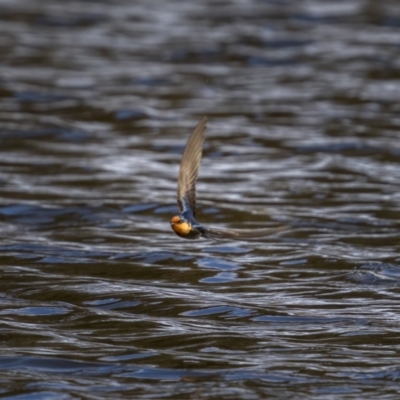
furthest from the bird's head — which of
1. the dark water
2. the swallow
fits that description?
the dark water

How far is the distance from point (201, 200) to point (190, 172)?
2.39 m

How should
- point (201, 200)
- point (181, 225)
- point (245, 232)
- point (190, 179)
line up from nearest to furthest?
point (245, 232), point (181, 225), point (190, 179), point (201, 200)

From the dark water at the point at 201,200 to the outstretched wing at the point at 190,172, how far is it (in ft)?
1.63

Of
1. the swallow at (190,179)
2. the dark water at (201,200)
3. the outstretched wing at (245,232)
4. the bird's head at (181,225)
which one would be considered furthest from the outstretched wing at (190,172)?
the dark water at (201,200)

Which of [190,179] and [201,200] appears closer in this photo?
[190,179]

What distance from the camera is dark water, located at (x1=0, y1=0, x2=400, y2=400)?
407 cm

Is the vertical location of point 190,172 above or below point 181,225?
above

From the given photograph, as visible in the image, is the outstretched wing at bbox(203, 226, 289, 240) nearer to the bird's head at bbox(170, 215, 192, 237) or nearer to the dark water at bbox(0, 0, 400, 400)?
the bird's head at bbox(170, 215, 192, 237)

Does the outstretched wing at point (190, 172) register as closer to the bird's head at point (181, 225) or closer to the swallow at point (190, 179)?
the swallow at point (190, 179)

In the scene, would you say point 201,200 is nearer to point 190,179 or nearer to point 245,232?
point 190,179

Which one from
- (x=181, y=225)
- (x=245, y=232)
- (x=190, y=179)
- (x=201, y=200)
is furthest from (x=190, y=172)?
(x=201, y=200)

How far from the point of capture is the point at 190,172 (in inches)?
181

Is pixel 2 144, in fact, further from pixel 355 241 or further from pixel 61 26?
pixel 61 26

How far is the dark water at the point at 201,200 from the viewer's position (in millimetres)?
4074
